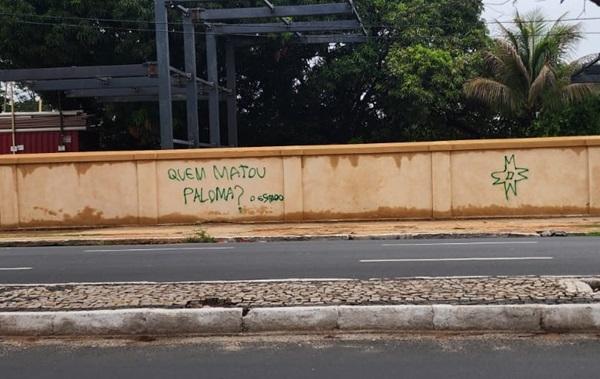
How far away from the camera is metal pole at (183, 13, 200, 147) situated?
68.8 ft

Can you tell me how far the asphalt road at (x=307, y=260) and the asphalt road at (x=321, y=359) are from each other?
10.2 ft

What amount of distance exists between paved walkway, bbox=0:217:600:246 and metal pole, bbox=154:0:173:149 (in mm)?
3093

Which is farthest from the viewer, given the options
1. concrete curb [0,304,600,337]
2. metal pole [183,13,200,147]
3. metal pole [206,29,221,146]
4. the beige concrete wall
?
metal pole [206,29,221,146]

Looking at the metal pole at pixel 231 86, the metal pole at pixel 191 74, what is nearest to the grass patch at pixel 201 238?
the metal pole at pixel 191 74

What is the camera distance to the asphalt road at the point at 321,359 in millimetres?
5266

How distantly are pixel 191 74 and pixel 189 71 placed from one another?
0.12m

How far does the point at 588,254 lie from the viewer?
35.7 ft

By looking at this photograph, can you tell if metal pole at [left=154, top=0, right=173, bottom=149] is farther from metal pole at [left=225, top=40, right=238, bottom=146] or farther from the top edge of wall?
metal pole at [left=225, top=40, right=238, bottom=146]

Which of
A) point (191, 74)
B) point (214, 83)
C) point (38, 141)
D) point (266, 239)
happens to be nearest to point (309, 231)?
point (266, 239)

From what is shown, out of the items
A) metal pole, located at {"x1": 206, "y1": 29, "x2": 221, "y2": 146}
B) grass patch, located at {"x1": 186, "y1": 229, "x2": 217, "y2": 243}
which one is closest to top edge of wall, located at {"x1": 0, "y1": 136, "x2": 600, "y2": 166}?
grass patch, located at {"x1": 186, "y1": 229, "x2": 217, "y2": 243}

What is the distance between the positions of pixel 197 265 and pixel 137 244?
16.4ft

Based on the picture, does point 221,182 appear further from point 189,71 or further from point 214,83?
point 214,83

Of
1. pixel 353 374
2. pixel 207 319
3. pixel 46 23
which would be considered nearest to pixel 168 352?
pixel 207 319

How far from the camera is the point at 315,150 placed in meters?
18.2
